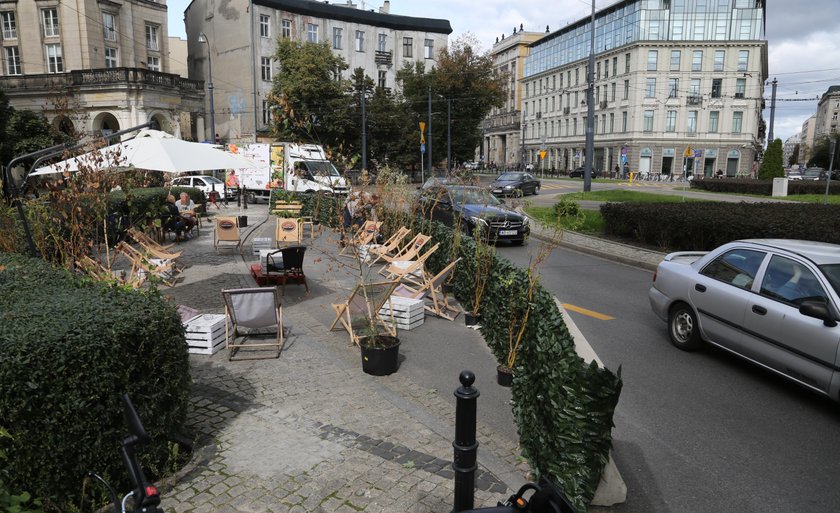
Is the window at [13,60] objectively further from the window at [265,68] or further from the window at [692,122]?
the window at [692,122]

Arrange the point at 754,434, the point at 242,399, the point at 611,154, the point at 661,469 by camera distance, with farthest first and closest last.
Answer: the point at 611,154 → the point at 242,399 → the point at 754,434 → the point at 661,469

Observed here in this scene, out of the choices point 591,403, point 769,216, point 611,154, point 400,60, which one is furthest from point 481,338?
point 611,154

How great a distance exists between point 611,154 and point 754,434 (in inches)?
2909

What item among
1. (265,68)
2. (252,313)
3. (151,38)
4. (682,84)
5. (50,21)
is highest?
(50,21)

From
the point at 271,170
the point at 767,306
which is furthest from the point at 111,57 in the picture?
the point at 767,306

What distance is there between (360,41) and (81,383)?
194 feet

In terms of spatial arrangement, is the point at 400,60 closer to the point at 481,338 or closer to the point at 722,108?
the point at 722,108

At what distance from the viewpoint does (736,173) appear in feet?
228

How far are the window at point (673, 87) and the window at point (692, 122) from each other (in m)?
2.97

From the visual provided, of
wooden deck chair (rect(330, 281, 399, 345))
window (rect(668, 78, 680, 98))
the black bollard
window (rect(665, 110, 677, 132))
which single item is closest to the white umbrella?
wooden deck chair (rect(330, 281, 399, 345))

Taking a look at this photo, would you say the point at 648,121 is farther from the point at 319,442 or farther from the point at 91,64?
the point at 319,442

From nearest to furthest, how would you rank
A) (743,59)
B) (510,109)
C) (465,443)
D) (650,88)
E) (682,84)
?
(465,443)
(743,59)
(682,84)
(650,88)
(510,109)

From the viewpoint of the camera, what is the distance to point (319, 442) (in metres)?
4.83

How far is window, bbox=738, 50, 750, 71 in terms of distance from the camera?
6762 centimetres
